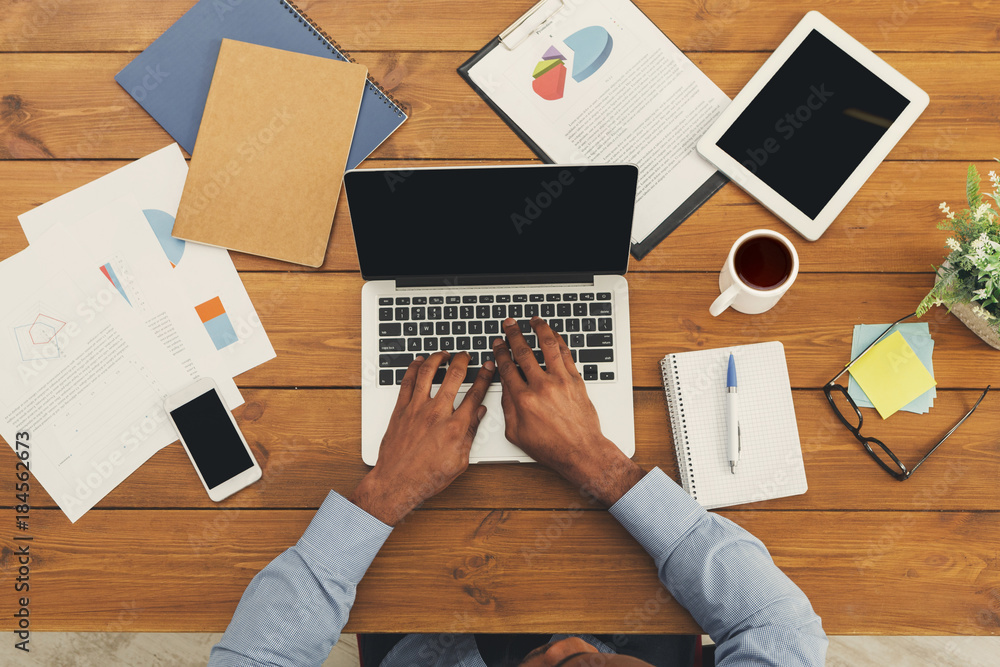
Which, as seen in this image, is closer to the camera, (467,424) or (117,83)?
(467,424)

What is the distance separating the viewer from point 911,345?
99 cm

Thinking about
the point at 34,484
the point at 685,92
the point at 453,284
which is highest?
the point at 685,92

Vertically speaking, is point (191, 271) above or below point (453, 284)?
below

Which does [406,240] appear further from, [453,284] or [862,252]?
[862,252]

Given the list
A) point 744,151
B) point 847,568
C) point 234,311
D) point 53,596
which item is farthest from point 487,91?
point 53,596

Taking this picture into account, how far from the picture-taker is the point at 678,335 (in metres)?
1.00

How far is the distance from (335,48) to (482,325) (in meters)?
0.59

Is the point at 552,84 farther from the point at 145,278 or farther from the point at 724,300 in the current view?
the point at 145,278

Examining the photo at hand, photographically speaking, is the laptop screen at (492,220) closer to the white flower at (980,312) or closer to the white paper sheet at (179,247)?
the white paper sheet at (179,247)

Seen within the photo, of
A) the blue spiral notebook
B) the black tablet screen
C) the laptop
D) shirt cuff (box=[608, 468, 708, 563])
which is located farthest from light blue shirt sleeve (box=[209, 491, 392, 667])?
the black tablet screen

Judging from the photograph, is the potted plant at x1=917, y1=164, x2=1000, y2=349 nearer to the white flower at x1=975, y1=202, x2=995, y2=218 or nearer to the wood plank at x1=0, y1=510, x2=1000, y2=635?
the white flower at x1=975, y1=202, x2=995, y2=218

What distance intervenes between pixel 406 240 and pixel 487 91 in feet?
1.16

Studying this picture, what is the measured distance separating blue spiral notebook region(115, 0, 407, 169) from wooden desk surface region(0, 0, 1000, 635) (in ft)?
0.10

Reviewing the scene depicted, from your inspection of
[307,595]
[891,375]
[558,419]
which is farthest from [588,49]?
[307,595]
